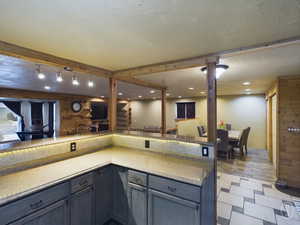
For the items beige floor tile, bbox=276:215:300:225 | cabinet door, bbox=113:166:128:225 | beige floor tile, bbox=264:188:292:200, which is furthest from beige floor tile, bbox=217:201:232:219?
cabinet door, bbox=113:166:128:225

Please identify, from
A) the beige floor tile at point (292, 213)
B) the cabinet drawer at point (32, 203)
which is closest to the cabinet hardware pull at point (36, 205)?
the cabinet drawer at point (32, 203)

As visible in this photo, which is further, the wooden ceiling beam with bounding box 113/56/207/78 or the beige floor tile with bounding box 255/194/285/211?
the beige floor tile with bounding box 255/194/285/211

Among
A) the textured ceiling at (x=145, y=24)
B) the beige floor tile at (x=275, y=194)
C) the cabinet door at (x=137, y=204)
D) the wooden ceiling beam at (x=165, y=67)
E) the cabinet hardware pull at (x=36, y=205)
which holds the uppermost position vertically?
the textured ceiling at (x=145, y=24)

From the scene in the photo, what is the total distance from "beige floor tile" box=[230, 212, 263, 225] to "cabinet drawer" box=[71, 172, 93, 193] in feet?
6.52

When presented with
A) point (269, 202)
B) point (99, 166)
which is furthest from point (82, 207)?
point (269, 202)

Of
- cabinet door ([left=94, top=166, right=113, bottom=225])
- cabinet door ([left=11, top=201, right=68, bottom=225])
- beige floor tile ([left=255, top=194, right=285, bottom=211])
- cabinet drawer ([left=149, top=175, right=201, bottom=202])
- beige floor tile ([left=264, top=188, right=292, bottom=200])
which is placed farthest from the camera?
beige floor tile ([left=264, top=188, right=292, bottom=200])

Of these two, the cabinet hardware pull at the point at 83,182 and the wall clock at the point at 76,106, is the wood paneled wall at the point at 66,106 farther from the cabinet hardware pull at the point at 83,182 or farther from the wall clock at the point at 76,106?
the cabinet hardware pull at the point at 83,182

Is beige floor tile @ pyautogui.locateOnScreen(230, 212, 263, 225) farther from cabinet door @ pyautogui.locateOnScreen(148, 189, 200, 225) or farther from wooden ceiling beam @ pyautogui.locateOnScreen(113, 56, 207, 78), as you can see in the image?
wooden ceiling beam @ pyautogui.locateOnScreen(113, 56, 207, 78)

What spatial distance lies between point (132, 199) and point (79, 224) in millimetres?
600

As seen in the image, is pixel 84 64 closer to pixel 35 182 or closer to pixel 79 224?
pixel 35 182

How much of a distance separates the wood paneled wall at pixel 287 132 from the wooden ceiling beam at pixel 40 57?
3815 millimetres

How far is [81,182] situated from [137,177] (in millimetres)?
608

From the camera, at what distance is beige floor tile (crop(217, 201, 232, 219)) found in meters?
2.29

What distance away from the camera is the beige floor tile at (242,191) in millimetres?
2803
